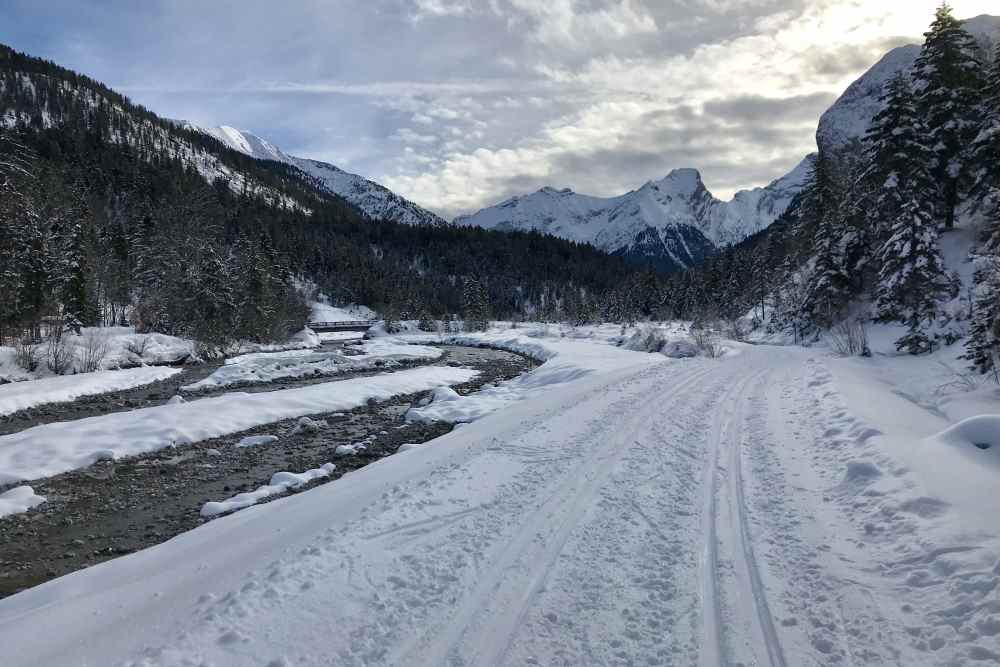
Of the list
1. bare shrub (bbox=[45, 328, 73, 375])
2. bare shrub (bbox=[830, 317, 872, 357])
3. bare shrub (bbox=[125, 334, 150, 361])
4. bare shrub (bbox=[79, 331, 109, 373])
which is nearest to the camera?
bare shrub (bbox=[830, 317, 872, 357])

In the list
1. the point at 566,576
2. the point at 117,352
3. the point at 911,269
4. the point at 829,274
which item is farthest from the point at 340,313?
the point at 566,576

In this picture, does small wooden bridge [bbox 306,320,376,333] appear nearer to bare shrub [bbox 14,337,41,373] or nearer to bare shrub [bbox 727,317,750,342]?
bare shrub [bbox 14,337,41,373]

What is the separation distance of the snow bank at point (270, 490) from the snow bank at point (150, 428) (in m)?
4.91

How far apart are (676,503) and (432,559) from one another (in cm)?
336

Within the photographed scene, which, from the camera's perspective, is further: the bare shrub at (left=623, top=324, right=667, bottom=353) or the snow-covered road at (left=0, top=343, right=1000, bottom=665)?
the bare shrub at (left=623, top=324, right=667, bottom=353)

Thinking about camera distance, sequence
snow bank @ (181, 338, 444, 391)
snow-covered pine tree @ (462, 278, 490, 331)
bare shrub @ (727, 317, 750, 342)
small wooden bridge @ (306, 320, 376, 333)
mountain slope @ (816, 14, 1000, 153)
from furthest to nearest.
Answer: mountain slope @ (816, 14, 1000, 153)
small wooden bridge @ (306, 320, 376, 333)
snow-covered pine tree @ (462, 278, 490, 331)
bare shrub @ (727, 317, 750, 342)
snow bank @ (181, 338, 444, 391)

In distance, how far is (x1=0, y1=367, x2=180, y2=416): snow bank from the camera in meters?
18.6

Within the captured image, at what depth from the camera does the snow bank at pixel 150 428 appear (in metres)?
11.3

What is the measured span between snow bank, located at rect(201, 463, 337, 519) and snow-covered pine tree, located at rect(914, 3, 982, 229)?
3479cm

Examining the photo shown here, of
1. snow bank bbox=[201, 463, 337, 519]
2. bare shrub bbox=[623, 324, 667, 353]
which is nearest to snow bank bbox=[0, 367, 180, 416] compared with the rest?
snow bank bbox=[201, 463, 337, 519]

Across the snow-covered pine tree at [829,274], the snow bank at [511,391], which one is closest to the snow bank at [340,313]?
the snow bank at [511,391]

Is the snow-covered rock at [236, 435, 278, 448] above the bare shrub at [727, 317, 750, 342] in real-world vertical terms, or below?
below

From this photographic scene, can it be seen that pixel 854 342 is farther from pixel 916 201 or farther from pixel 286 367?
pixel 286 367

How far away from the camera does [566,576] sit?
16.3 feet
